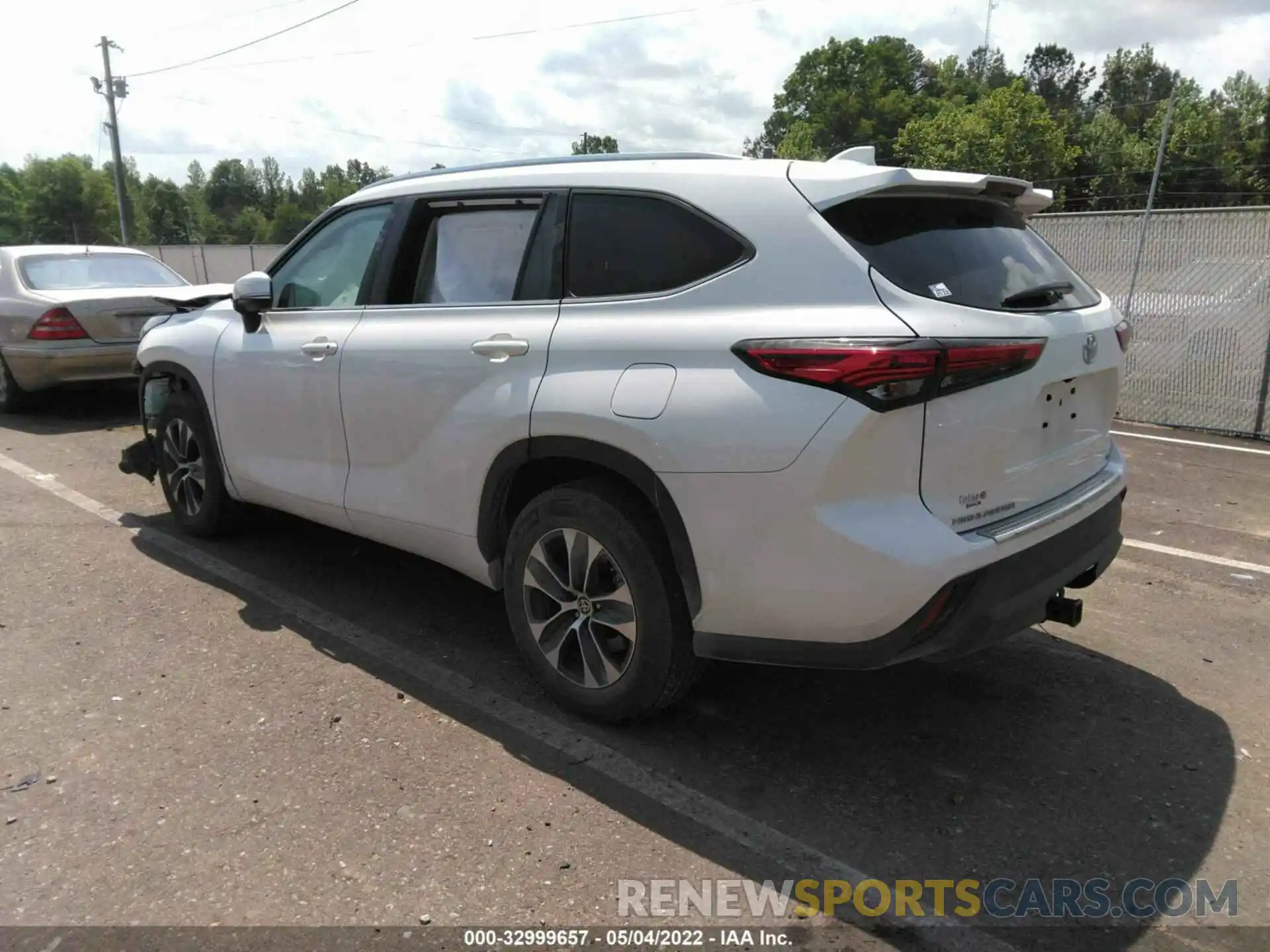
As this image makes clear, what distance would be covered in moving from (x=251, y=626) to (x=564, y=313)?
84.0 inches

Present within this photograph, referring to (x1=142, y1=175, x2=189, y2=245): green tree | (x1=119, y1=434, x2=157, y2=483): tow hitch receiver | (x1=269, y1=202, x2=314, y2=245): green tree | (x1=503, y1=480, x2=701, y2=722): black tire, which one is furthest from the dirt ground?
(x1=142, y1=175, x2=189, y2=245): green tree

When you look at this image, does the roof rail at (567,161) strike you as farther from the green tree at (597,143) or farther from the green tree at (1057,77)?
the green tree at (1057,77)

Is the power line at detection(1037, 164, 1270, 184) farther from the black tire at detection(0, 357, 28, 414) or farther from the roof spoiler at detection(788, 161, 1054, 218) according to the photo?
the roof spoiler at detection(788, 161, 1054, 218)

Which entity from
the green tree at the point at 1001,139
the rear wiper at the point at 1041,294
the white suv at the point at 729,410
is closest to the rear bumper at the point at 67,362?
the white suv at the point at 729,410

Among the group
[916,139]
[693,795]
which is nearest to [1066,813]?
[693,795]

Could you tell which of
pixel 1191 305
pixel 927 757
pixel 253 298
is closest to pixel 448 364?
pixel 253 298

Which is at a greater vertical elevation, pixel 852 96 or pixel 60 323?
pixel 852 96

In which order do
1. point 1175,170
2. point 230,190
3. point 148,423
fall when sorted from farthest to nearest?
point 230,190
point 1175,170
point 148,423

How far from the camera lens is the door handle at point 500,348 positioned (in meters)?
3.33

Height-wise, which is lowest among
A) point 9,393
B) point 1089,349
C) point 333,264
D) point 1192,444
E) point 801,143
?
point 9,393

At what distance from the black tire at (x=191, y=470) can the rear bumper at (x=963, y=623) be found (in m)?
3.21

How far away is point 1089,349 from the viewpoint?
3066mm

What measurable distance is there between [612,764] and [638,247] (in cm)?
171

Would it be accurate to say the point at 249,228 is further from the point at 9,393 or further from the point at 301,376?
the point at 301,376
